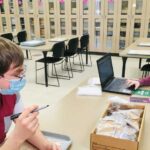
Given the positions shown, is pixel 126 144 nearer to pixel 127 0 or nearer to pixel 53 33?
pixel 127 0

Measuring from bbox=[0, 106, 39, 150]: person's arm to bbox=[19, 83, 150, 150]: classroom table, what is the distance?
0.22 m

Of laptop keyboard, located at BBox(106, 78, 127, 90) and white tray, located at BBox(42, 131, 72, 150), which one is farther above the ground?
laptop keyboard, located at BBox(106, 78, 127, 90)

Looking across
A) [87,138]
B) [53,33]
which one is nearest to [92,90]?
[87,138]

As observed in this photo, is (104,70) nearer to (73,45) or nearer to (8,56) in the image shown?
(8,56)

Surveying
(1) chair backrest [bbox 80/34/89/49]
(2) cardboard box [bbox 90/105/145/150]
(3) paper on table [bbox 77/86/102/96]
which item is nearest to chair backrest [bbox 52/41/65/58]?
(1) chair backrest [bbox 80/34/89/49]

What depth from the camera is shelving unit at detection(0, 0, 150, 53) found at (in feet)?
16.9

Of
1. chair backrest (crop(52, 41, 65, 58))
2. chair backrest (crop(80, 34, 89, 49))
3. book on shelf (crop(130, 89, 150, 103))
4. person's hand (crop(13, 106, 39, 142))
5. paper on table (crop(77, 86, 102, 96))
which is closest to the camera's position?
person's hand (crop(13, 106, 39, 142))

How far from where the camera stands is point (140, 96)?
1678mm

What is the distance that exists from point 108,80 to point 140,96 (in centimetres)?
34

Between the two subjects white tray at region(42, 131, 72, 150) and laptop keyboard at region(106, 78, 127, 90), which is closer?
white tray at region(42, 131, 72, 150)

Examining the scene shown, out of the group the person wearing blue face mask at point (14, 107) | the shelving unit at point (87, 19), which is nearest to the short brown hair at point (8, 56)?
the person wearing blue face mask at point (14, 107)

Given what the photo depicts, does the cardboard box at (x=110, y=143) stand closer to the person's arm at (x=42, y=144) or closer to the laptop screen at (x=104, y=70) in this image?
the person's arm at (x=42, y=144)

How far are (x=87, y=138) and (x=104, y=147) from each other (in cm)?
19

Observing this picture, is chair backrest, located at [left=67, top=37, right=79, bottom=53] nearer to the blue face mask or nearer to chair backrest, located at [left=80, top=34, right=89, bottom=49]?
chair backrest, located at [left=80, top=34, right=89, bottom=49]
